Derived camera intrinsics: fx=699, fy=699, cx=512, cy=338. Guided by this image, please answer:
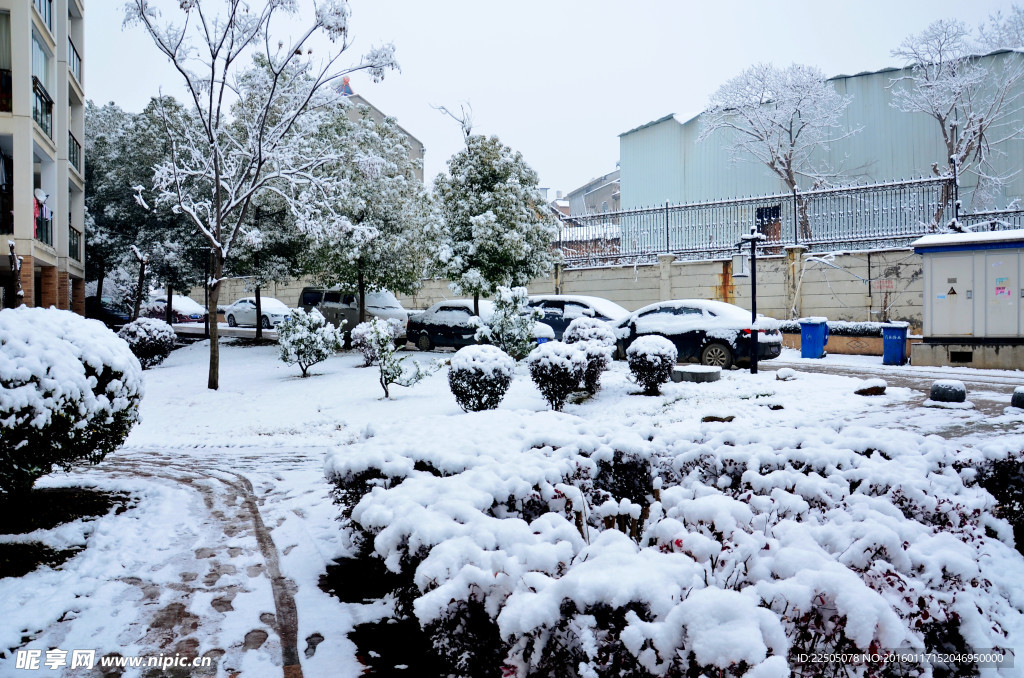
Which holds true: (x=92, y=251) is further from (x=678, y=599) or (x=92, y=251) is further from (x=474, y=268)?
(x=678, y=599)

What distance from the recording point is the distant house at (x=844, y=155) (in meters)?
25.5

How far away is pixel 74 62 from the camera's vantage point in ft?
76.1

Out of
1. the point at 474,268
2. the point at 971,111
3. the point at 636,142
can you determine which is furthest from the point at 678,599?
the point at 636,142

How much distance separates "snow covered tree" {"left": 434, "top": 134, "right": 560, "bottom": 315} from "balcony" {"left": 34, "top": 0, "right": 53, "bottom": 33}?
36.0 ft

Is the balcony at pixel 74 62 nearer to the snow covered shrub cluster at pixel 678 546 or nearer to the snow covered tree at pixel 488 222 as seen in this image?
the snow covered tree at pixel 488 222

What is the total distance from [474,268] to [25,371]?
15.1 metres

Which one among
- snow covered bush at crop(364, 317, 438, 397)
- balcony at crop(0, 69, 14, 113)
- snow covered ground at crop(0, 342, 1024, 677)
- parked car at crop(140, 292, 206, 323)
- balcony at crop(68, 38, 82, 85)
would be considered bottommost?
snow covered ground at crop(0, 342, 1024, 677)

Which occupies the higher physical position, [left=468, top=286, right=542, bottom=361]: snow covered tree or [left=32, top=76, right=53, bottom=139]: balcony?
[left=32, top=76, right=53, bottom=139]: balcony

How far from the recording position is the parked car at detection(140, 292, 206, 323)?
34.8 m

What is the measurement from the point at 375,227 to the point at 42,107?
904cm

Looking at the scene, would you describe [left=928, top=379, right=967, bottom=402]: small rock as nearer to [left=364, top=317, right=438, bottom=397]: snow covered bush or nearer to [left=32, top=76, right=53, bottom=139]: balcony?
[left=364, top=317, right=438, bottom=397]: snow covered bush

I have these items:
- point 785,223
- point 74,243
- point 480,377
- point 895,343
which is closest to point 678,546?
point 480,377

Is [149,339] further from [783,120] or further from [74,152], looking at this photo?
[783,120]

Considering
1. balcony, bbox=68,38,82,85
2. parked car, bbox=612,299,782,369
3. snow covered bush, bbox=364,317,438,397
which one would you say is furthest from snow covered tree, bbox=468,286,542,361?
balcony, bbox=68,38,82,85
